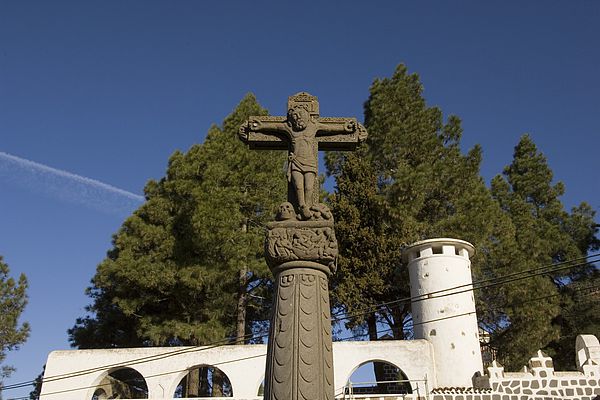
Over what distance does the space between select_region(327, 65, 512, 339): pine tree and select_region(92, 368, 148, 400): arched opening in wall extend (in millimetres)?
8251

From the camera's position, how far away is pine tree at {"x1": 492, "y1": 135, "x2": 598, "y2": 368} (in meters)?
20.2

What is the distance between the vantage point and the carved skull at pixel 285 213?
5398 mm

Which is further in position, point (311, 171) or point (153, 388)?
point (153, 388)

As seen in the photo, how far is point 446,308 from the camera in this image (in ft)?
55.8

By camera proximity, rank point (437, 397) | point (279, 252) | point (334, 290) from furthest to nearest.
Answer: point (334, 290), point (437, 397), point (279, 252)

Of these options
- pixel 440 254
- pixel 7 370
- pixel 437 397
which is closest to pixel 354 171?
pixel 440 254

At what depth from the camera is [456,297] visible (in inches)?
674

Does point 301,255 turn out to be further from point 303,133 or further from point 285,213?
point 303,133

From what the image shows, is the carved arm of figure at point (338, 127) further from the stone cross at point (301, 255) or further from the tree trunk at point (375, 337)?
the tree trunk at point (375, 337)

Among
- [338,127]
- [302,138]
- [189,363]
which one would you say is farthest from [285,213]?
[189,363]

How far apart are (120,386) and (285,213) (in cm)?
1696

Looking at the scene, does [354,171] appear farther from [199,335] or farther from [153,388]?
[153,388]

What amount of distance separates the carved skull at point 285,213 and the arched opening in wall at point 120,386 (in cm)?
1310

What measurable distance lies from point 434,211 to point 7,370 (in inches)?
663
